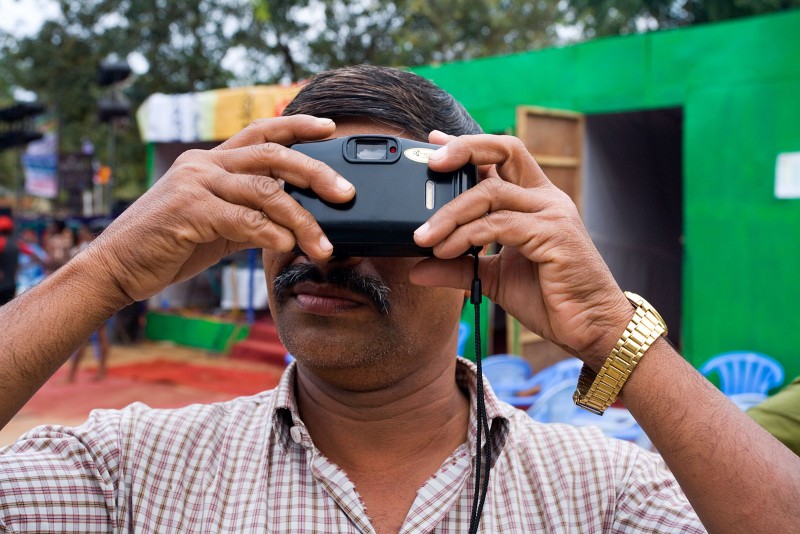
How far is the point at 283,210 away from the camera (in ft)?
3.89

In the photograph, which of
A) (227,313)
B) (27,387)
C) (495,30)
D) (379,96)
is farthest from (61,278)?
(495,30)

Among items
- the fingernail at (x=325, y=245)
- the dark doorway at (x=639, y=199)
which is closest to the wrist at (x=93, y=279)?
the fingernail at (x=325, y=245)

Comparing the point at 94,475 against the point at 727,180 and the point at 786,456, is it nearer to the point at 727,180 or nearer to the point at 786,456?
the point at 786,456

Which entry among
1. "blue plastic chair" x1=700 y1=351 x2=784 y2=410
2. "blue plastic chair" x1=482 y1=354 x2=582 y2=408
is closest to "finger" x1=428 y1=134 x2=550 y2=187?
"blue plastic chair" x1=482 y1=354 x2=582 y2=408

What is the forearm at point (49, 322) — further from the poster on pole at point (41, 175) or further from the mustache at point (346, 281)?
the poster on pole at point (41, 175)

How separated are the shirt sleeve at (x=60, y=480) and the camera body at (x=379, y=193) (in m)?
0.71

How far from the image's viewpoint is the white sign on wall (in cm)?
569

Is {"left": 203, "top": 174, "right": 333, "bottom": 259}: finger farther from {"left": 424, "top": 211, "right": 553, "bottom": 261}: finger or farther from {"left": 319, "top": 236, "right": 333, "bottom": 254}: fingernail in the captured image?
{"left": 424, "top": 211, "right": 553, "bottom": 261}: finger

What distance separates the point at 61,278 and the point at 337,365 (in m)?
0.54

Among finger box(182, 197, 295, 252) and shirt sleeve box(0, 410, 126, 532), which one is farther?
shirt sleeve box(0, 410, 126, 532)

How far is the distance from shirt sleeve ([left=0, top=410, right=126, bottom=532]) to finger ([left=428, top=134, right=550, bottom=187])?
923 millimetres

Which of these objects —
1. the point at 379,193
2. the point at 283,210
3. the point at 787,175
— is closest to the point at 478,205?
the point at 379,193

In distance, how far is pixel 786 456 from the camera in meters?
1.29

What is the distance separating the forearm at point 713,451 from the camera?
4.10ft
